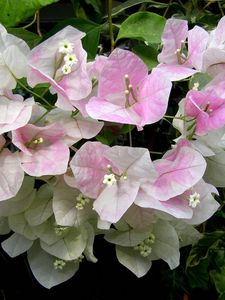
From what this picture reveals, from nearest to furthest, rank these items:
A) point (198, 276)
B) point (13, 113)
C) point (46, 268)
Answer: point (13, 113)
point (46, 268)
point (198, 276)

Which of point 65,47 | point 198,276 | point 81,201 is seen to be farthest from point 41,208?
point 198,276

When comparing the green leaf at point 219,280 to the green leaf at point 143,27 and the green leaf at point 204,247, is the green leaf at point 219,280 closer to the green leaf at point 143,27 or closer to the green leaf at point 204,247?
the green leaf at point 204,247

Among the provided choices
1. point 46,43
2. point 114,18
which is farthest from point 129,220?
point 114,18

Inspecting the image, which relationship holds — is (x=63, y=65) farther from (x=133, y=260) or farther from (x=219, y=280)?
(x=219, y=280)

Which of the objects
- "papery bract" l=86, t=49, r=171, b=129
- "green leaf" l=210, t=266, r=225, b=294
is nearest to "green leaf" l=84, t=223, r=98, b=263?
→ "papery bract" l=86, t=49, r=171, b=129

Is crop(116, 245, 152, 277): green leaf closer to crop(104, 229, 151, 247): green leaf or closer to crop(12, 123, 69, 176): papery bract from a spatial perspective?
crop(104, 229, 151, 247): green leaf
